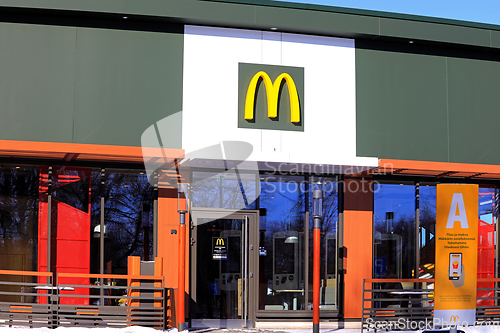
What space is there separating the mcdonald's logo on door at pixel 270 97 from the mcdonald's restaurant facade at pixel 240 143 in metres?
0.03

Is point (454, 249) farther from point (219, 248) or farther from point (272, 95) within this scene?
point (272, 95)

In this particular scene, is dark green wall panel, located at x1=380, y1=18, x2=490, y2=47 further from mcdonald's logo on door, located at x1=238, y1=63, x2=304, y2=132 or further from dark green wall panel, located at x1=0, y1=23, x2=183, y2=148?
dark green wall panel, located at x1=0, y1=23, x2=183, y2=148

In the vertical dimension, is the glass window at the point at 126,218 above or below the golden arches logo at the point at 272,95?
below

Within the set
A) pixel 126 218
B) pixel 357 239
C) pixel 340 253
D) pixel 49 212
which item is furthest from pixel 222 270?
pixel 49 212

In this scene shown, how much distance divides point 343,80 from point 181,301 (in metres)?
5.99

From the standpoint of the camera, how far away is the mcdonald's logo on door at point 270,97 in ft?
37.2

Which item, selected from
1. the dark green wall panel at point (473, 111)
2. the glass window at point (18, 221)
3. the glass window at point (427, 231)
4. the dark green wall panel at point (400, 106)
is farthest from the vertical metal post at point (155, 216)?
the dark green wall panel at point (473, 111)

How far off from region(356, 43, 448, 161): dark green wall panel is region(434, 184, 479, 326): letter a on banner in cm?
337

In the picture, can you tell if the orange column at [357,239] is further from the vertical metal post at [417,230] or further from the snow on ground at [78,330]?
the snow on ground at [78,330]

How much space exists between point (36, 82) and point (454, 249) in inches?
336

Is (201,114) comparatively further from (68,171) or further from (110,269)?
(110,269)

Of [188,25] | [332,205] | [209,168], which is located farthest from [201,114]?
[332,205]

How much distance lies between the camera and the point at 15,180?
10.6 m

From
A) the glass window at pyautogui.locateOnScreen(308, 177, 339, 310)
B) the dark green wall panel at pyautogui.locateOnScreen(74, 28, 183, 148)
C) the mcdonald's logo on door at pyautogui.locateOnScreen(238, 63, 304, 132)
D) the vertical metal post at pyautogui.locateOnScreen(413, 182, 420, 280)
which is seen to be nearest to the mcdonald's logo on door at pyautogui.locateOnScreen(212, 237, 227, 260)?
the glass window at pyautogui.locateOnScreen(308, 177, 339, 310)
